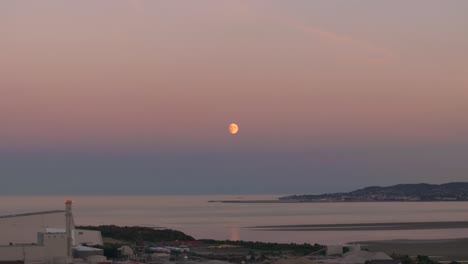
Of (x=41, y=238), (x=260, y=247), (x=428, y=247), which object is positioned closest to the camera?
(x=41, y=238)

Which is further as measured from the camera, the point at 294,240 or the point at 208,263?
the point at 294,240

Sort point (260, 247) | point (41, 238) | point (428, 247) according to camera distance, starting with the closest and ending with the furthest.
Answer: point (41, 238)
point (260, 247)
point (428, 247)

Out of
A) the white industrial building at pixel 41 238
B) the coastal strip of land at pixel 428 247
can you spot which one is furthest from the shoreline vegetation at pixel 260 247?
the white industrial building at pixel 41 238

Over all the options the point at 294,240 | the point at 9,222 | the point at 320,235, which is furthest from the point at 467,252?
the point at 9,222

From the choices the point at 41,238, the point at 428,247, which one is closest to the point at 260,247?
the point at 428,247

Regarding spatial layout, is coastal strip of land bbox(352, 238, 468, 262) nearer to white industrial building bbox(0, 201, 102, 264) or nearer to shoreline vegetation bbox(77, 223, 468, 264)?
shoreline vegetation bbox(77, 223, 468, 264)

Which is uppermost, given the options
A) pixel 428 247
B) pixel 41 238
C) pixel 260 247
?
pixel 41 238

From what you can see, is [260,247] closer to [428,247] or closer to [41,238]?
[428,247]

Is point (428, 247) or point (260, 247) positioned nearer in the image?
point (260, 247)

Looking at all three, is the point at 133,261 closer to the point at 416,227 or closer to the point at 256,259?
the point at 256,259
